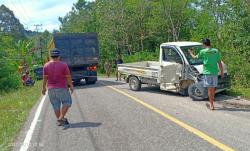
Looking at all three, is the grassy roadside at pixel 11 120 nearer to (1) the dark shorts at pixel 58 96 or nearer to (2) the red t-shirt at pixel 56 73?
(1) the dark shorts at pixel 58 96

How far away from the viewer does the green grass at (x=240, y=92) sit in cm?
1243

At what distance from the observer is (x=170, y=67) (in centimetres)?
1393

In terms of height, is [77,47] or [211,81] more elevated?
[77,47]

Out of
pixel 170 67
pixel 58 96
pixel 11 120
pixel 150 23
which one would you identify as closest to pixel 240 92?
pixel 170 67

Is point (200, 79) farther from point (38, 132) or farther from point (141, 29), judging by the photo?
point (141, 29)

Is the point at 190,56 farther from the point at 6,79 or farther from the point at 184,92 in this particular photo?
the point at 6,79

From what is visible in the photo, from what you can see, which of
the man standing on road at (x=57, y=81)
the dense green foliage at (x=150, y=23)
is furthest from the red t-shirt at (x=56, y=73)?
the dense green foliage at (x=150, y=23)

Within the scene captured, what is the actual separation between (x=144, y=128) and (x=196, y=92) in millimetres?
4426

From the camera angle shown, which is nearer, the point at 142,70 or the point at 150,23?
the point at 142,70

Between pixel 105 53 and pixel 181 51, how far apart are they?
30925 millimetres

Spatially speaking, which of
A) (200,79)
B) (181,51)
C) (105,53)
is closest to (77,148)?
(200,79)

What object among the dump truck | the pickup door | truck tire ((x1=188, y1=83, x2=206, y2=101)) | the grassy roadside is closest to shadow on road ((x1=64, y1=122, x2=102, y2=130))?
the grassy roadside

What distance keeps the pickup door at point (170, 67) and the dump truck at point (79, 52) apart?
308 inches

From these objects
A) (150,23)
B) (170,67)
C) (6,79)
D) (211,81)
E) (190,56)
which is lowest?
(6,79)
